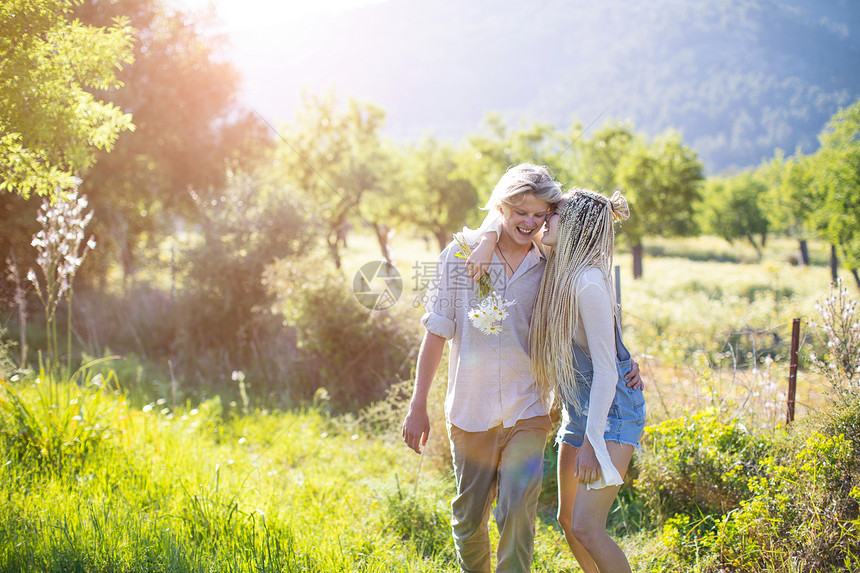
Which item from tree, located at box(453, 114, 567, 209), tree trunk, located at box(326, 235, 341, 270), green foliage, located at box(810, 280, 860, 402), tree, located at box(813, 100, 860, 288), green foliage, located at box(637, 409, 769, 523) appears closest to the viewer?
green foliage, located at box(810, 280, 860, 402)

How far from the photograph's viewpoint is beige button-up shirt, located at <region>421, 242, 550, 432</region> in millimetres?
2416

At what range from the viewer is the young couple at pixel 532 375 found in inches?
86.9

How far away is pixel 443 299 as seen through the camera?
2.53m

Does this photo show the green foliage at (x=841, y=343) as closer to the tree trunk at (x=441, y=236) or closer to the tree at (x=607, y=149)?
the tree at (x=607, y=149)

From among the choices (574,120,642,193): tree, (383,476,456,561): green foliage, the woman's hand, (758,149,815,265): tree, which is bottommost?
(383,476,456,561): green foliage

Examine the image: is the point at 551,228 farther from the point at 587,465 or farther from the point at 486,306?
the point at 587,465

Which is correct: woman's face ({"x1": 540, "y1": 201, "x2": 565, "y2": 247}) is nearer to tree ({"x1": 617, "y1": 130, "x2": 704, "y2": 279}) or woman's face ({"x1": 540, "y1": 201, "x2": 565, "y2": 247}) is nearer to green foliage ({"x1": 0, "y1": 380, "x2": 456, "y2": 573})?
green foliage ({"x1": 0, "y1": 380, "x2": 456, "y2": 573})

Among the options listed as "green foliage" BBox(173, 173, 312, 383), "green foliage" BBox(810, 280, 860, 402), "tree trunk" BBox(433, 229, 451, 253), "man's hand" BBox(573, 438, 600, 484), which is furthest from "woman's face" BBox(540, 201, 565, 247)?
"tree trunk" BBox(433, 229, 451, 253)

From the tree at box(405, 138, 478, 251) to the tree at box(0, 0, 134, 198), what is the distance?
1042 inches

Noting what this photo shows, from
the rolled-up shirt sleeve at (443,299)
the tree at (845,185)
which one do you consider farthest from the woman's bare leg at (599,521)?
the tree at (845,185)

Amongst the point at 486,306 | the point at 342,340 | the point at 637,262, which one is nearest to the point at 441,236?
the point at 637,262

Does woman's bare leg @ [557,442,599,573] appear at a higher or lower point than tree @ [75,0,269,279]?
lower

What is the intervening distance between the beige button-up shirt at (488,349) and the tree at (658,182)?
2330 cm

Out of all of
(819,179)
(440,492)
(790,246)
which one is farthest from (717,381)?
(790,246)
